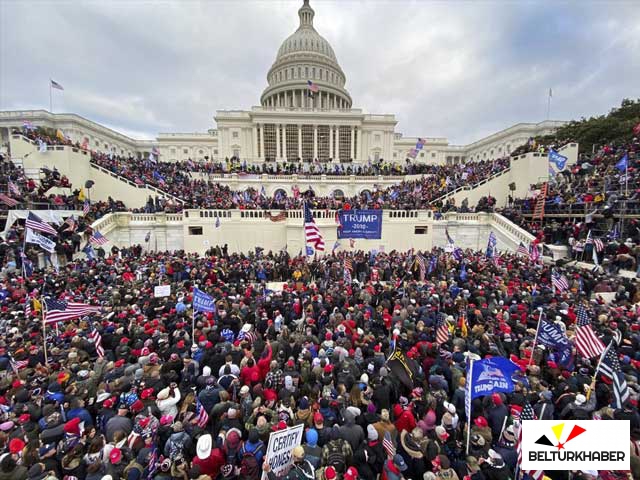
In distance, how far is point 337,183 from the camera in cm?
3384

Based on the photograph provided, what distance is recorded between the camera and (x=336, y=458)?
3.87 metres

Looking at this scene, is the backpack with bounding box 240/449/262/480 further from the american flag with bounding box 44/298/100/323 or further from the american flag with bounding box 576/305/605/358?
the american flag with bounding box 576/305/605/358

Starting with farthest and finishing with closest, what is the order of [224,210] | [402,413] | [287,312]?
[224,210], [287,312], [402,413]

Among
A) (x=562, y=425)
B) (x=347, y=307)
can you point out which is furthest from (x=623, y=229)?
(x=562, y=425)

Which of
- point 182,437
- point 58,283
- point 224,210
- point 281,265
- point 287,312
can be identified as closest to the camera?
point 182,437

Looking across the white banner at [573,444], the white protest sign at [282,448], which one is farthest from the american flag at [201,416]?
the white banner at [573,444]

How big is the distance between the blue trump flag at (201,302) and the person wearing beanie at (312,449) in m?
4.93

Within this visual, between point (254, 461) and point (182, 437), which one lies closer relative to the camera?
point (254, 461)

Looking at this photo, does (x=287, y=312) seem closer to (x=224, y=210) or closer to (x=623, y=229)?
(x=224, y=210)

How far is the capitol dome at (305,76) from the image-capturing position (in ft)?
228

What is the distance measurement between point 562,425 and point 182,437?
17.4 feet

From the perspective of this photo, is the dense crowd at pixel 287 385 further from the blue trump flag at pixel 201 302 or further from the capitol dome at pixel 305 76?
the capitol dome at pixel 305 76

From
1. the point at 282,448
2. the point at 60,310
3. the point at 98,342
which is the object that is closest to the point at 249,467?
the point at 282,448

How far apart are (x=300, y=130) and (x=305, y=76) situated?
2463cm
